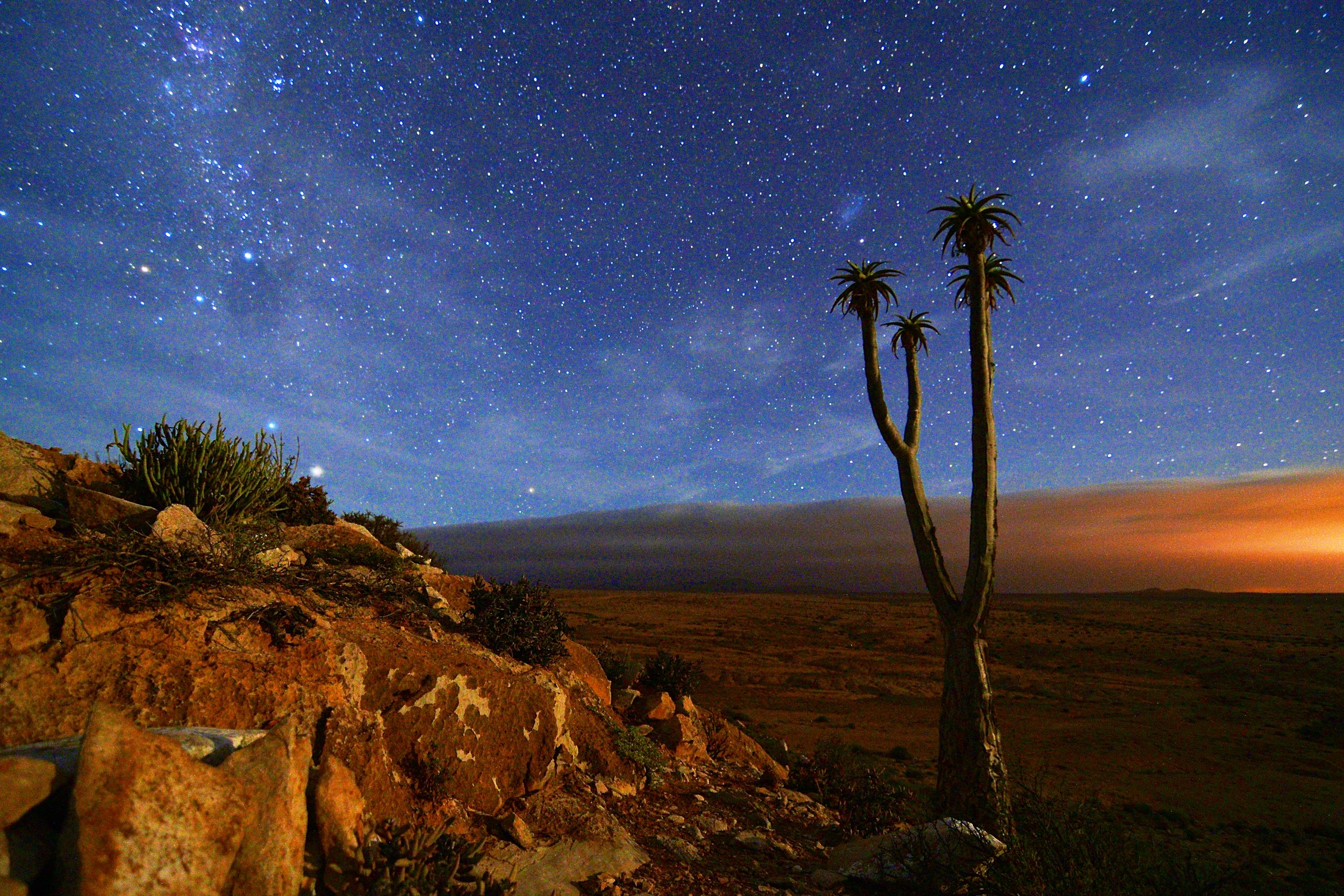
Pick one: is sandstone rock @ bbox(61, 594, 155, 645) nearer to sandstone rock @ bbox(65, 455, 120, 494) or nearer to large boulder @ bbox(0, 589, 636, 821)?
large boulder @ bbox(0, 589, 636, 821)

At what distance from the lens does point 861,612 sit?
207 feet

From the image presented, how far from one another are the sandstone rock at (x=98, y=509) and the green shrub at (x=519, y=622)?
358 centimetres

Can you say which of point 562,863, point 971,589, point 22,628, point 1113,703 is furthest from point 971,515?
point 1113,703

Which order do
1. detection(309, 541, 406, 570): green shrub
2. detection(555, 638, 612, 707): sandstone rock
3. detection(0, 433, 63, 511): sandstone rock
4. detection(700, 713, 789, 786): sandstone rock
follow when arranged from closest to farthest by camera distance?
1. detection(0, 433, 63, 511): sandstone rock
2. detection(309, 541, 406, 570): green shrub
3. detection(555, 638, 612, 707): sandstone rock
4. detection(700, 713, 789, 786): sandstone rock

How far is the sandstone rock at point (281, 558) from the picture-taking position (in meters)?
5.79

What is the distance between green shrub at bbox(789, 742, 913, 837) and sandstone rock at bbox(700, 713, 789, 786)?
17.1 inches

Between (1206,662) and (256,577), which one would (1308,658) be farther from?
(256,577)

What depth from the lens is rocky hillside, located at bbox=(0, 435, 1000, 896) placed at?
2.62 m

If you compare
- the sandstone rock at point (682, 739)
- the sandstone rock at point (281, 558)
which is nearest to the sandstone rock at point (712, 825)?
the sandstone rock at point (682, 739)

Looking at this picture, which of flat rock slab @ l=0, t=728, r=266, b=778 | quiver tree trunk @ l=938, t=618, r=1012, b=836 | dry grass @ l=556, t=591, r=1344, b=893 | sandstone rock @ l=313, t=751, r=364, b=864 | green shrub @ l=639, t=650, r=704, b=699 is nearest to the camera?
flat rock slab @ l=0, t=728, r=266, b=778

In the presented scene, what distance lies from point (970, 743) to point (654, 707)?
510cm

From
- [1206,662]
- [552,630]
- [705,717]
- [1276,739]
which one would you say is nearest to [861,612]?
[1206,662]

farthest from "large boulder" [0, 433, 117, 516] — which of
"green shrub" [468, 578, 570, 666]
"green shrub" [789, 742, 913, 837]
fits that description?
"green shrub" [789, 742, 913, 837]

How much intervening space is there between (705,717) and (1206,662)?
4010 centimetres
